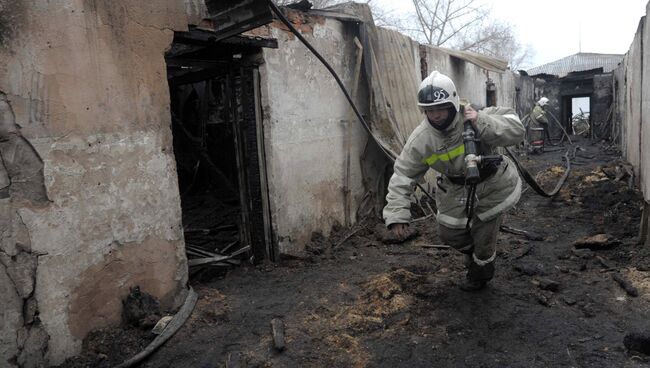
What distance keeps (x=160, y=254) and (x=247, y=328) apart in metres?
0.94

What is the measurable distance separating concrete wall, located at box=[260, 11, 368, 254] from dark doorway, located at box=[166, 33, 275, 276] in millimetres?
157

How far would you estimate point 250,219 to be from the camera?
5094 mm

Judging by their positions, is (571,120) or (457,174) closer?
(457,174)

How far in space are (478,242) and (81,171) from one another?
3119 millimetres

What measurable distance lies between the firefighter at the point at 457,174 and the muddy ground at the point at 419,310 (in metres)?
0.52

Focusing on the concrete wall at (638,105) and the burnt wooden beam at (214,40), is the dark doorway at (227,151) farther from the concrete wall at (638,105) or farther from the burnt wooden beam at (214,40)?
the concrete wall at (638,105)

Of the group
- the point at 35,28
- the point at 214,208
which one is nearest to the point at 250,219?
the point at 214,208

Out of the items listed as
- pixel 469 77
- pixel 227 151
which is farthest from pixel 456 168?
pixel 469 77

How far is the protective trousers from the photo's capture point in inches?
148

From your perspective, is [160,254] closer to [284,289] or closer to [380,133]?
[284,289]

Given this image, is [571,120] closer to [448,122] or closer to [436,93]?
[448,122]

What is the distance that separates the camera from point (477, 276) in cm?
392

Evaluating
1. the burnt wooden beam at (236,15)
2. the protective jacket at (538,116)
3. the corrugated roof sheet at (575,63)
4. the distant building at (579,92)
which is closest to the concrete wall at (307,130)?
the burnt wooden beam at (236,15)

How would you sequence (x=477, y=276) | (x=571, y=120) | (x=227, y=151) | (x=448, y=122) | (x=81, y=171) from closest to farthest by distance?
(x=81, y=171)
(x=448, y=122)
(x=477, y=276)
(x=227, y=151)
(x=571, y=120)
